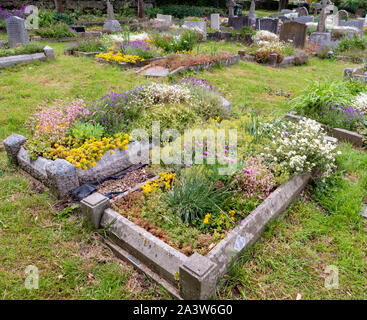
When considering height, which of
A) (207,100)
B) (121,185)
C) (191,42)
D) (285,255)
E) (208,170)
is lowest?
(285,255)

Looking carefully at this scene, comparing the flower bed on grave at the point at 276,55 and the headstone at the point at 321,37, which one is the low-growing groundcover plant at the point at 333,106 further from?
the headstone at the point at 321,37

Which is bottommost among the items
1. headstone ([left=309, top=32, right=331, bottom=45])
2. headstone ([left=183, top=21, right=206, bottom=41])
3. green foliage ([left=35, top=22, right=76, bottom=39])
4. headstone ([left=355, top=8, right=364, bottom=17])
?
headstone ([left=309, top=32, right=331, bottom=45])

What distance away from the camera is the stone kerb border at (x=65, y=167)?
3.66 meters

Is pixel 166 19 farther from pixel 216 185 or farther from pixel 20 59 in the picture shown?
pixel 216 185

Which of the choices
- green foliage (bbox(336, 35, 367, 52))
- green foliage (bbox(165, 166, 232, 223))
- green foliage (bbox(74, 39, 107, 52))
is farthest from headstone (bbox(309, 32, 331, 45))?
green foliage (bbox(165, 166, 232, 223))

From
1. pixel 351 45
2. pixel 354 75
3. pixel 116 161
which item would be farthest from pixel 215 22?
pixel 116 161

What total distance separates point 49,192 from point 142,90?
283 centimetres

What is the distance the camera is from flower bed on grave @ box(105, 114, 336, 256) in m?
3.15

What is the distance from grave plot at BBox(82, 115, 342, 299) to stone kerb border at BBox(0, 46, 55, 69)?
728 cm

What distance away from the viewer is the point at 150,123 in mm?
5074

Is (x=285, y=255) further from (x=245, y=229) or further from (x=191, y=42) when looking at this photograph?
(x=191, y=42)

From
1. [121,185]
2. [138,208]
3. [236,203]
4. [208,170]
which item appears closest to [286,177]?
[236,203]

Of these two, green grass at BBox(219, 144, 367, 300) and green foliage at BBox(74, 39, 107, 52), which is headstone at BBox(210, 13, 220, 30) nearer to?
green foliage at BBox(74, 39, 107, 52)

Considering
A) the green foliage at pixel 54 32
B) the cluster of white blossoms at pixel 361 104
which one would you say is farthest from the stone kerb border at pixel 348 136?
the green foliage at pixel 54 32
